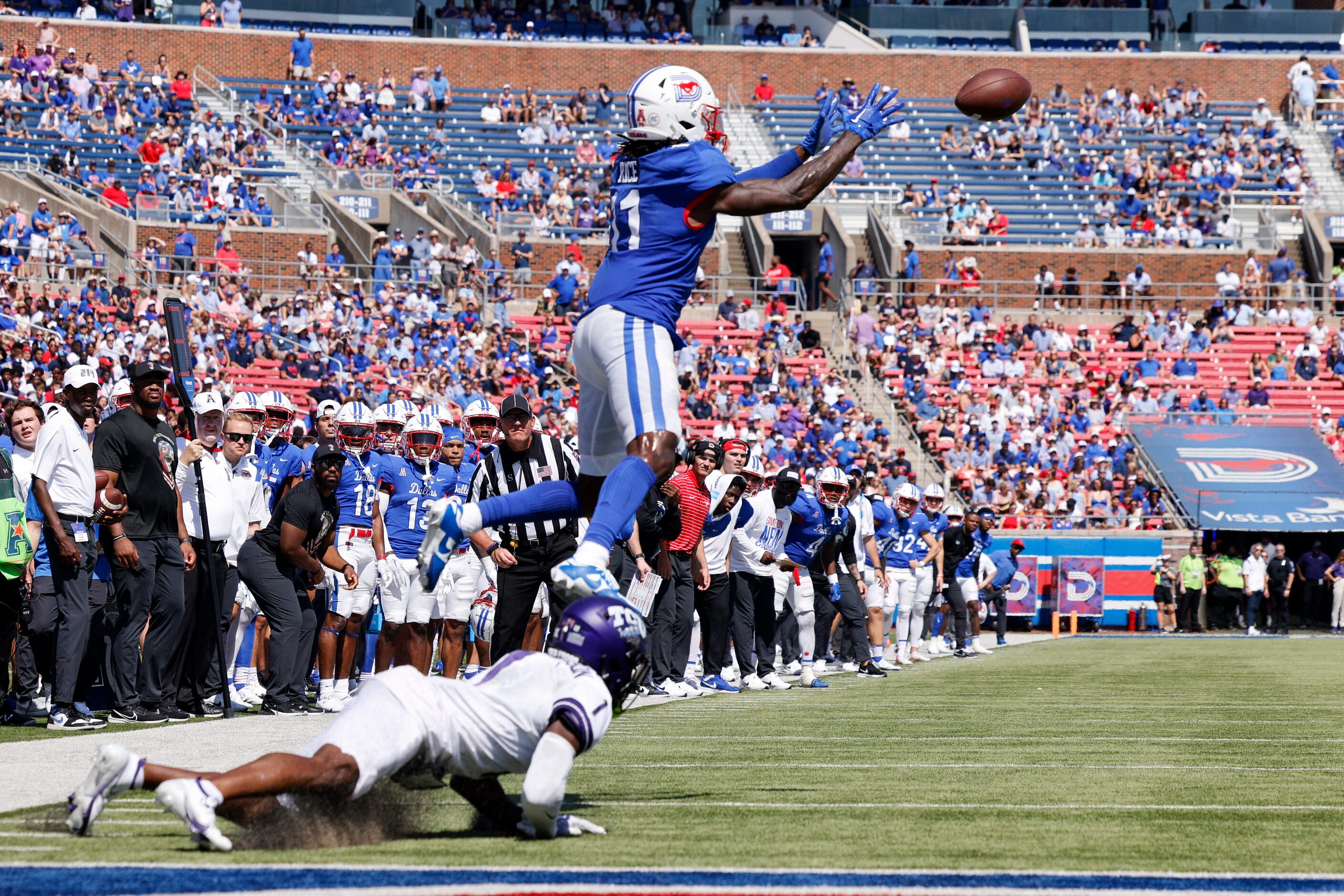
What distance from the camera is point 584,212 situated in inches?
1379

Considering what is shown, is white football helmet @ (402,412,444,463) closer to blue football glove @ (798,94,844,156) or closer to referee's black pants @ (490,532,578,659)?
referee's black pants @ (490,532,578,659)

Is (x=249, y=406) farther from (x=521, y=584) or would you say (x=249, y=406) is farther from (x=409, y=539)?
(x=521, y=584)

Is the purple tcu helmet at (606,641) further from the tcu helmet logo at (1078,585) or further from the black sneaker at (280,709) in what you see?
the tcu helmet logo at (1078,585)

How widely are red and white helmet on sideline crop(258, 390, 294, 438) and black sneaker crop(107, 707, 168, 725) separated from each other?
2.85 m

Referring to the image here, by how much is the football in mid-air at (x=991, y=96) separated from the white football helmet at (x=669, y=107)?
1812mm

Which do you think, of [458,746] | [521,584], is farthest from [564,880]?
[521,584]

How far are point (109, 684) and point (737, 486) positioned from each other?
5.67 m

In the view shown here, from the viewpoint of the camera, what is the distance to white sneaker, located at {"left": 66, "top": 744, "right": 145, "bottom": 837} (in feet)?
15.3

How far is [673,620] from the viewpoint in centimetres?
1273

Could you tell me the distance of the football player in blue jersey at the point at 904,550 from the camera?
1784 cm

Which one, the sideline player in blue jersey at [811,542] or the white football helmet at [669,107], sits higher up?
the white football helmet at [669,107]

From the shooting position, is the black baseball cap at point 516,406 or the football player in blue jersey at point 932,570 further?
the football player in blue jersey at point 932,570

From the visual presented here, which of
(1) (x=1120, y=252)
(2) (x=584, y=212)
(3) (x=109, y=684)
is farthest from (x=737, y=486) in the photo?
(1) (x=1120, y=252)

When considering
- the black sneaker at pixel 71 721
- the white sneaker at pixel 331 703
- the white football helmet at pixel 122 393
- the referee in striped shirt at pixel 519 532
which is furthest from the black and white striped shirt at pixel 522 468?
the white football helmet at pixel 122 393
